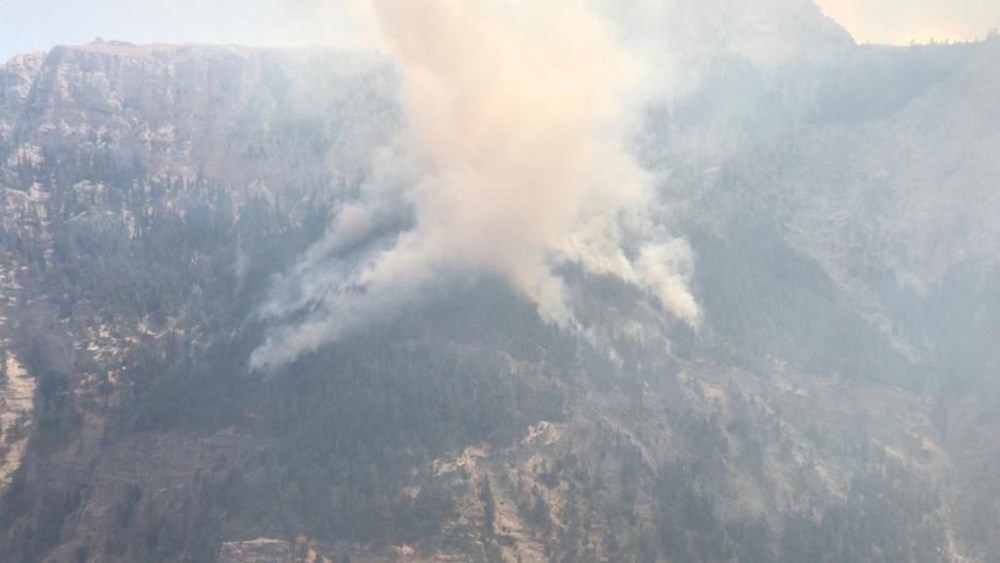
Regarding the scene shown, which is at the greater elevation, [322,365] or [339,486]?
[322,365]

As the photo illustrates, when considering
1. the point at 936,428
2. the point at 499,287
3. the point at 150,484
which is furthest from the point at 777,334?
the point at 150,484

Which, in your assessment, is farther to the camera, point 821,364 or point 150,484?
point 821,364

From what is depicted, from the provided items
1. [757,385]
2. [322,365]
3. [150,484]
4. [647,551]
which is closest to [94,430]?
[150,484]

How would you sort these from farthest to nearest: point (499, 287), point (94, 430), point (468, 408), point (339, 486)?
point (499, 287)
point (94, 430)
point (468, 408)
point (339, 486)

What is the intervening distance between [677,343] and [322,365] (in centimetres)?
6124

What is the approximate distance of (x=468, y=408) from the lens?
164250mm

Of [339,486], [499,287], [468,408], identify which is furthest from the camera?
[499,287]

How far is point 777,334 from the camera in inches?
7790

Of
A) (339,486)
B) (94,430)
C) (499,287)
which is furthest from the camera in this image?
(499,287)

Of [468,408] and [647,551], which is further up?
[468,408]

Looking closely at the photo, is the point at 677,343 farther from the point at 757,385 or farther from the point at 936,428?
the point at 936,428

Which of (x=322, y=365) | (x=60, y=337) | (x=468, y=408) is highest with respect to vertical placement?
(x=60, y=337)

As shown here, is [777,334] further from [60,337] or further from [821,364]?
[60,337]

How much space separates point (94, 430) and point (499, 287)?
70300 mm
